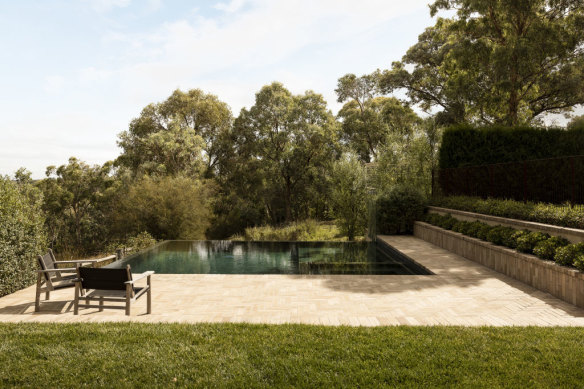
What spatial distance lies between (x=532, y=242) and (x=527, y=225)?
132 cm

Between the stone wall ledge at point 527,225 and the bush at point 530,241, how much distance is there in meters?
0.32

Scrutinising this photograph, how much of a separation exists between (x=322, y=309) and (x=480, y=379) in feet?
8.12

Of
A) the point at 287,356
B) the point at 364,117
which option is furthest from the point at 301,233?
the point at 364,117

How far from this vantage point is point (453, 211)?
42.9ft

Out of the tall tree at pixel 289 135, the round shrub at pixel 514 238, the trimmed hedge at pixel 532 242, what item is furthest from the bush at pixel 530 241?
the tall tree at pixel 289 135

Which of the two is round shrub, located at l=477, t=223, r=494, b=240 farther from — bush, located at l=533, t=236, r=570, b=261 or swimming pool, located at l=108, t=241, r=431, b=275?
bush, located at l=533, t=236, r=570, b=261

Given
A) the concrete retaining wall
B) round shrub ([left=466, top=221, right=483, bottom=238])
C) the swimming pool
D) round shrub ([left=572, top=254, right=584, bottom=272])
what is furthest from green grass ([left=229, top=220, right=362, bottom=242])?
round shrub ([left=572, top=254, right=584, bottom=272])

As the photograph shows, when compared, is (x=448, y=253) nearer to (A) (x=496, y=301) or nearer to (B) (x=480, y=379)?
(A) (x=496, y=301)

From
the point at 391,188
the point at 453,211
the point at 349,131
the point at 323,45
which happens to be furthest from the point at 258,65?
the point at 349,131

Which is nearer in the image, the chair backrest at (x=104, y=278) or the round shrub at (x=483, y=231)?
the chair backrest at (x=104, y=278)

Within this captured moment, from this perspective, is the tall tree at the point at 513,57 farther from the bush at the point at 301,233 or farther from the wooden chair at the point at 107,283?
the wooden chair at the point at 107,283

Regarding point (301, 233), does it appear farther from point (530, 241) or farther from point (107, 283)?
point (107, 283)

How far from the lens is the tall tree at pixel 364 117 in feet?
101

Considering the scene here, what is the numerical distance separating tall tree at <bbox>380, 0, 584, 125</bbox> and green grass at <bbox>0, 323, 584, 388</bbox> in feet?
52.3
